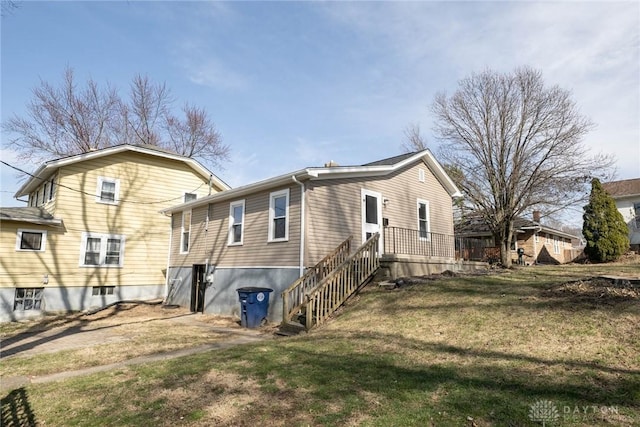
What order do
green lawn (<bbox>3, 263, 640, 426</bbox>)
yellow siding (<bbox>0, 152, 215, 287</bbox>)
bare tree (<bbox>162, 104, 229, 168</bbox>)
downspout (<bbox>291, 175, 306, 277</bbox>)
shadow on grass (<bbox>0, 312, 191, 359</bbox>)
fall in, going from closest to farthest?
green lawn (<bbox>3, 263, 640, 426</bbox>)
shadow on grass (<bbox>0, 312, 191, 359</bbox>)
downspout (<bbox>291, 175, 306, 277</bbox>)
yellow siding (<bbox>0, 152, 215, 287</bbox>)
bare tree (<bbox>162, 104, 229, 168</bbox>)

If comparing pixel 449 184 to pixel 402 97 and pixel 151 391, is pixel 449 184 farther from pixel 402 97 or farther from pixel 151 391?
pixel 151 391

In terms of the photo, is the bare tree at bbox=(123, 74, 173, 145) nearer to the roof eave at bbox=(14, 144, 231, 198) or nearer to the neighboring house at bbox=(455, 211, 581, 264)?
the roof eave at bbox=(14, 144, 231, 198)

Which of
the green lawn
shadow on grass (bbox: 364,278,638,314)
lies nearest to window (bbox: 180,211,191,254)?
shadow on grass (bbox: 364,278,638,314)

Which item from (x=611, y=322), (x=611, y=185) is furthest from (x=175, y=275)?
(x=611, y=185)

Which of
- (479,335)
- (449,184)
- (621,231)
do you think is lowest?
(479,335)

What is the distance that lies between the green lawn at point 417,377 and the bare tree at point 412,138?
698 inches

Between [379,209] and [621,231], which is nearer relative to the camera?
[379,209]

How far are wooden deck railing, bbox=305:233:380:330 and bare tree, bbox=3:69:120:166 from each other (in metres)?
22.8

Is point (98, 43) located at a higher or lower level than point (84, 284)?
higher

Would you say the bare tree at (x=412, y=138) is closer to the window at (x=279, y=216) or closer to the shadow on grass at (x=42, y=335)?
the window at (x=279, y=216)

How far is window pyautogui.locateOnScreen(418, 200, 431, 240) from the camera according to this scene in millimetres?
14531

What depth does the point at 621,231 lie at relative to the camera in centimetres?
2197

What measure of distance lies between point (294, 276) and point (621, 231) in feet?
72.4

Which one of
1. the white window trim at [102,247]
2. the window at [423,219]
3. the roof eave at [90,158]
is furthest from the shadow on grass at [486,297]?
the roof eave at [90,158]
